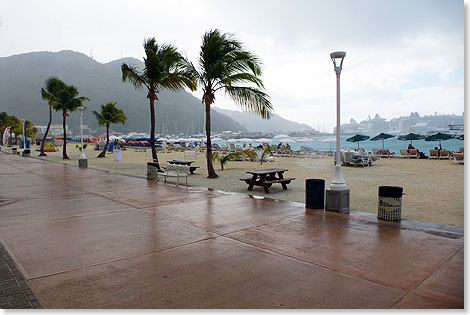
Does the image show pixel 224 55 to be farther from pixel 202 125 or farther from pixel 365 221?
pixel 202 125

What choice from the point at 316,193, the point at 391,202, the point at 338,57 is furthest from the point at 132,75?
the point at 391,202

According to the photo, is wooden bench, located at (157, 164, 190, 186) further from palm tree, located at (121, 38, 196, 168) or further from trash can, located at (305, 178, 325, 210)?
trash can, located at (305, 178, 325, 210)

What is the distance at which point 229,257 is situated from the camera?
13.9 feet

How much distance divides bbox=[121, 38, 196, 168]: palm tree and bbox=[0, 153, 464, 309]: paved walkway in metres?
7.78

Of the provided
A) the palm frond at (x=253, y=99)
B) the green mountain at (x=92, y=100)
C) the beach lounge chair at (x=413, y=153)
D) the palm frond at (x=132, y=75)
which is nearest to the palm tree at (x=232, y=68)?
the palm frond at (x=253, y=99)

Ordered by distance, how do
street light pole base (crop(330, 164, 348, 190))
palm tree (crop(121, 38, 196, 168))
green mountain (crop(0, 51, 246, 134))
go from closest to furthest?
street light pole base (crop(330, 164, 348, 190)), palm tree (crop(121, 38, 196, 168)), green mountain (crop(0, 51, 246, 134))

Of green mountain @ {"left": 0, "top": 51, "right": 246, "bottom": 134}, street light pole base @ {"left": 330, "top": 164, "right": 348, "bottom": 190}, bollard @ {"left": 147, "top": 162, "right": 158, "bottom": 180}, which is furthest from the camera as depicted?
green mountain @ {"left": 0, "top": 51, "right": 246, "bottom": 134}

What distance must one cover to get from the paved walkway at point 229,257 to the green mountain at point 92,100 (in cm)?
16361

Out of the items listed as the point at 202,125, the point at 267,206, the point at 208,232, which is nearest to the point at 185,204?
the point at 267,206

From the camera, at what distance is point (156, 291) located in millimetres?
3271

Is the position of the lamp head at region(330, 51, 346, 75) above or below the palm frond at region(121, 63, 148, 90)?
below

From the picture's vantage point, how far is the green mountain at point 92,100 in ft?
531

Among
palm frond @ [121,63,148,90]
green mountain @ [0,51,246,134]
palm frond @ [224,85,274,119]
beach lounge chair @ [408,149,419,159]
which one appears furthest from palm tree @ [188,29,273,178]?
green mountain @ [0,51,246,134]

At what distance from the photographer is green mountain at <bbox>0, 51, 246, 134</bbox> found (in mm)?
162000
